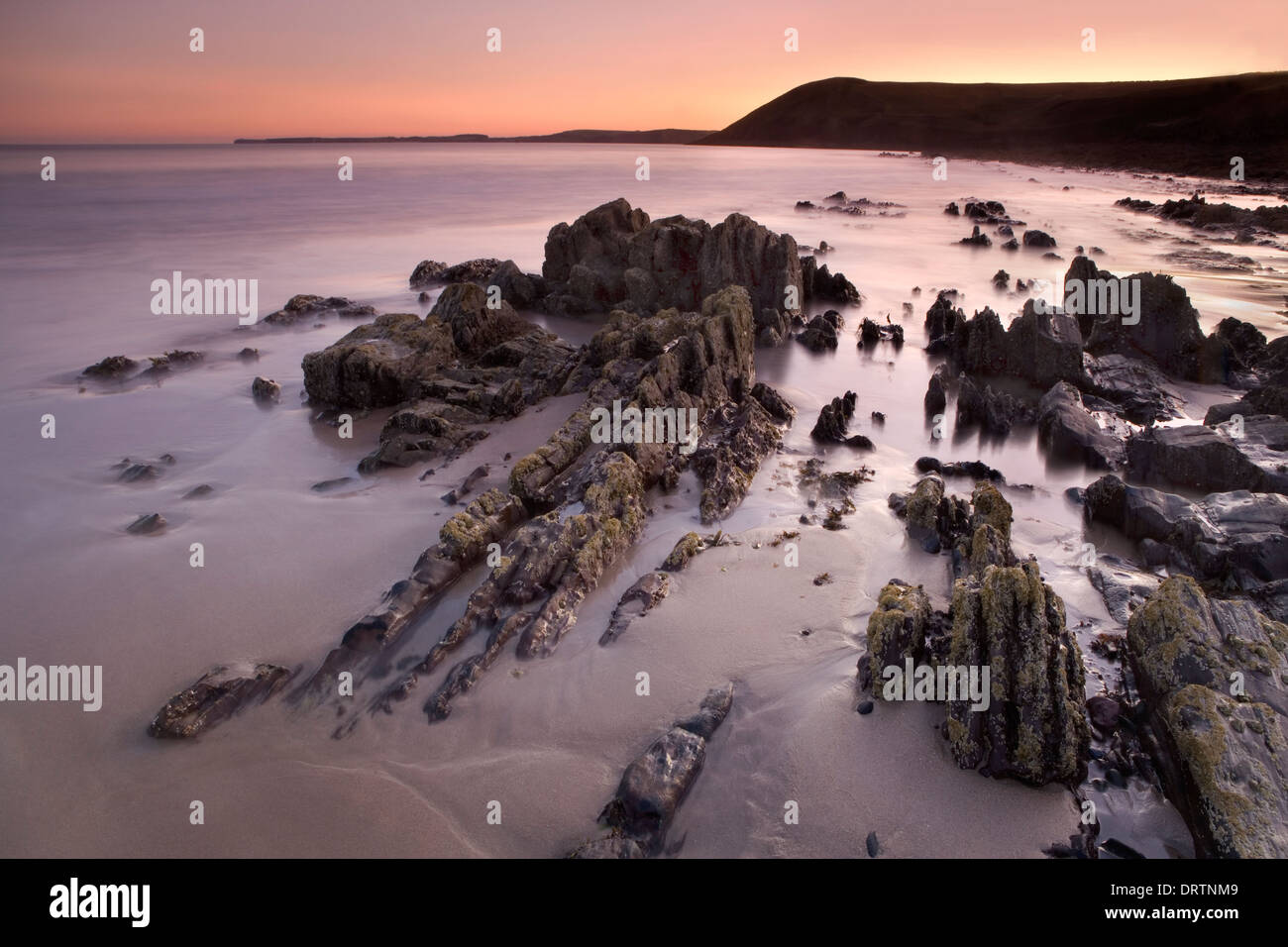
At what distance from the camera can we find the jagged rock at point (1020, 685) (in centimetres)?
523

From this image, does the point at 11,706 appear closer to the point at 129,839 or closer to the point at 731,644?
the point at 129,839

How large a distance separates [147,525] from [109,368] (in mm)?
9673

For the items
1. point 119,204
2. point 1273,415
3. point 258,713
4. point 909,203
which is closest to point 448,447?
point 258,713

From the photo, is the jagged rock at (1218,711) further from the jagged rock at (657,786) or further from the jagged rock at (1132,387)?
the jagged rock at (1132,387)

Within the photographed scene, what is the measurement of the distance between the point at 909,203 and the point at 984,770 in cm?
5710

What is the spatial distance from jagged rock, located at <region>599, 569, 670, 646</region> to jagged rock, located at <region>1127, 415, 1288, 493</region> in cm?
768

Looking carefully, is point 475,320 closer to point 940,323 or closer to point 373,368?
point 373,368

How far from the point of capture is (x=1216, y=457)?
9.77m

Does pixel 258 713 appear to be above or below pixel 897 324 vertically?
below

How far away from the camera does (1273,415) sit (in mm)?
10758

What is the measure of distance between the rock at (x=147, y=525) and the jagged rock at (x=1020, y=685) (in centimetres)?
960

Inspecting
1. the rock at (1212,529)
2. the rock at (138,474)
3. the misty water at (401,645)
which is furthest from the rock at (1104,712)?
the rock at (138,474)

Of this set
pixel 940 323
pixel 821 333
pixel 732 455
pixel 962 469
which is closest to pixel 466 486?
pixel 732 455

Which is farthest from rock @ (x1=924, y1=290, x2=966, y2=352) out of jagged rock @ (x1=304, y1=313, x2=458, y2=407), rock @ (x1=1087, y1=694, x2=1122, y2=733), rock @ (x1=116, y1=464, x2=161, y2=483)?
rock @ (x1=116, y1=464, x2=161, y2=483)
